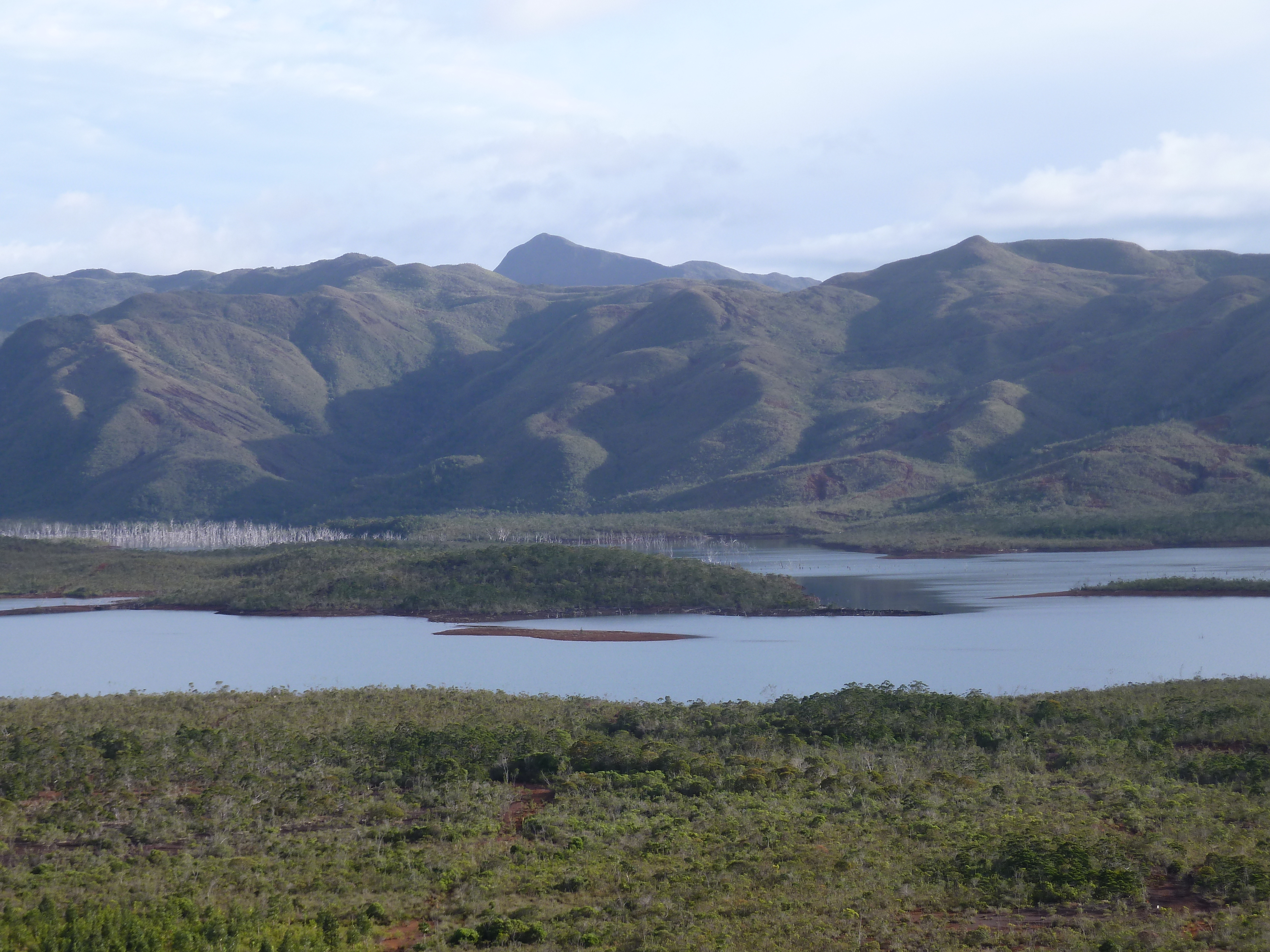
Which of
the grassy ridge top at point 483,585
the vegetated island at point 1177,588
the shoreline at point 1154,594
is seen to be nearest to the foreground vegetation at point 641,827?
the grassy ridge top at point 483,585

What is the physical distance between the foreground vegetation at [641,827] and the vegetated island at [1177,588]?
44.7m

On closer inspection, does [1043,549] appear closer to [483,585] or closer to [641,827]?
[483,585]

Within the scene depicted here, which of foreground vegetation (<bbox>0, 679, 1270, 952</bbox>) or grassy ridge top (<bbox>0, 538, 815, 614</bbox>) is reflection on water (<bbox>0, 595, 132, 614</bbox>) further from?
foreground vegetation (<bbox>0, 679, 1270, 952</bbox>)

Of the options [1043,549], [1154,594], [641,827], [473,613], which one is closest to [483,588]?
[473,613]

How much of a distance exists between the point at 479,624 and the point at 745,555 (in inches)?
2172

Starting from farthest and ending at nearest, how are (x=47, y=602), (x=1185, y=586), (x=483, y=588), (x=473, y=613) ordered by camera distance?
(x=47, y=602), (x=483, y=588), (x=1185, y=586), (x=473, y=613)

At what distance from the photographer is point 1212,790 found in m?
22.2

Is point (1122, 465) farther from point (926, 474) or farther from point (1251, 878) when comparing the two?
point (1251, 878)

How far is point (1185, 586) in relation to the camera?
74.1 m

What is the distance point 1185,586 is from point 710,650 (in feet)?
116

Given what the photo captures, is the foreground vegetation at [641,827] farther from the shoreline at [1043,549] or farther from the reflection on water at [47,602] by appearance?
the shoreline at [1043,549]

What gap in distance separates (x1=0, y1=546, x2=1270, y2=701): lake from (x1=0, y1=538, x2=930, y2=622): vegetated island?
2758mm

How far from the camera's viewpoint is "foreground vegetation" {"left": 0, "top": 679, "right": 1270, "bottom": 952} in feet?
49.7

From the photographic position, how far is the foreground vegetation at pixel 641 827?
1516cm
